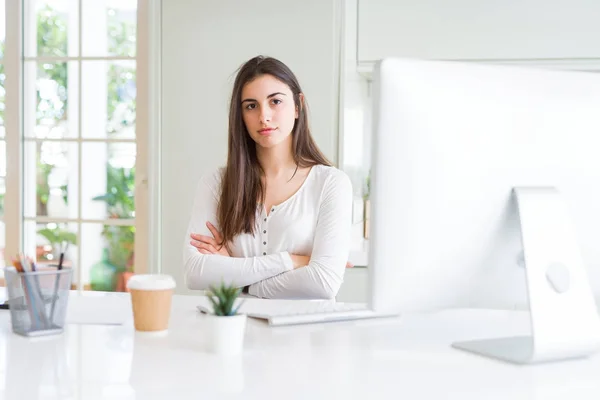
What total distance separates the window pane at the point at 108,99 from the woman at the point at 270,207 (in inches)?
59.2

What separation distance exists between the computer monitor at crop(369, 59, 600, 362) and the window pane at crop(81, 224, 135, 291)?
269 centimetres

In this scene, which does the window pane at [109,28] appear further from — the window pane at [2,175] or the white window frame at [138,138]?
the window pane at [2,175]

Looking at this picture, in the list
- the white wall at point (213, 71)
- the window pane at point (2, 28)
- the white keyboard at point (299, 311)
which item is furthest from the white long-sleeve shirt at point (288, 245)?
the window pane at point (2, 28)

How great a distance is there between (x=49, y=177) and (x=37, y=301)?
100 inches

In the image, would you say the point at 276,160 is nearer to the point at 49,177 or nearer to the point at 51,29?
the point at 49,177

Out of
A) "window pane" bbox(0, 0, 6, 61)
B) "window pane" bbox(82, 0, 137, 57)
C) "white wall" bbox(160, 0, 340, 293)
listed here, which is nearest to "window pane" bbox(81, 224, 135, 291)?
"white wall" bbox(160, 0, 340, 293)

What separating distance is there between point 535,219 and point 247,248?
114 cm

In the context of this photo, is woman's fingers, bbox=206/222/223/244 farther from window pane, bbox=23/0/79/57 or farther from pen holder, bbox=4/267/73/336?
window pane, bbox=23/0/79/57

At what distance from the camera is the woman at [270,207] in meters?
2.11

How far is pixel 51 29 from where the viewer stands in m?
3.82

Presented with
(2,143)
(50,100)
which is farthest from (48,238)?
(50,100)

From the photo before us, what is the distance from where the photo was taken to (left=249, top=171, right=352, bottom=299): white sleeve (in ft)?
6.86

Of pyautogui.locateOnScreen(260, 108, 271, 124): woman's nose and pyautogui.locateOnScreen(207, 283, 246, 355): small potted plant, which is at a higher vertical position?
pyautogui.locateOnScreen(260, 108, 271, 124): woman's nose

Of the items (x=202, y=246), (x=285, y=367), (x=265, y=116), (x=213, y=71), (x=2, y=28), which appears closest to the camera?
(x=285, y=367)
